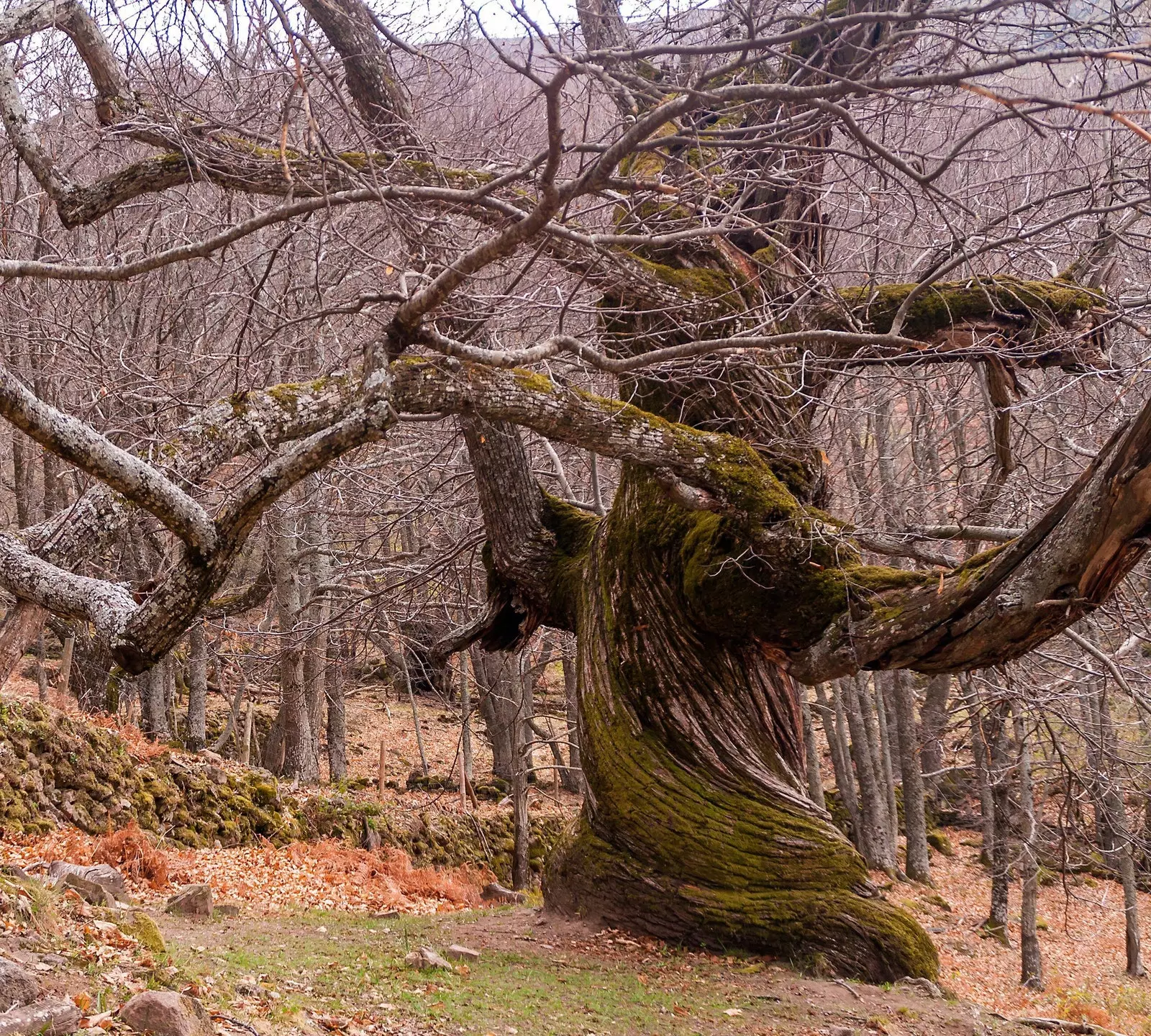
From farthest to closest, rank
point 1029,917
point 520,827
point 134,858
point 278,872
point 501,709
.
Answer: point 501,709 → point 520,827 → point 1029,917 → point 278,872 → point 134,858

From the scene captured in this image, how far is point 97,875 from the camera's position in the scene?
6039 millimetres

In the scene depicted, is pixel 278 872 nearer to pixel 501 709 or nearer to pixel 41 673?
pixel 501 709

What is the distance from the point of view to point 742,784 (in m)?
6.65

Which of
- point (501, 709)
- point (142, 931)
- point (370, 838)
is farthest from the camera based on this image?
point (501, 709)

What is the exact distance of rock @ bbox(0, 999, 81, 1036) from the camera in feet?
8.93

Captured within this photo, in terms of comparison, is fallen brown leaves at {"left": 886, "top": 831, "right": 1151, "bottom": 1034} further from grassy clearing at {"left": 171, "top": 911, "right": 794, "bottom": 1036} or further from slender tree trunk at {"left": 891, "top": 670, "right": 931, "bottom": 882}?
grassy clearing at {"left": 171, "top": 911, "right": 794, "bottom": 1036}

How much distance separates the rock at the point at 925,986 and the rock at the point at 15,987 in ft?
16.9

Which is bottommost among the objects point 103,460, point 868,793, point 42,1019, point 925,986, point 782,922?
point 868,793

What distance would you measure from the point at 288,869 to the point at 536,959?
173 inches

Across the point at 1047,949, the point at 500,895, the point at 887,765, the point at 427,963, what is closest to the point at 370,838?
the point at 500,895

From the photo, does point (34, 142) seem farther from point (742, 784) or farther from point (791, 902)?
point (791, 902)

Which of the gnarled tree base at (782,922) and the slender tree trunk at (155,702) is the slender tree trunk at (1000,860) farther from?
the slender tree trunk at (155,702)

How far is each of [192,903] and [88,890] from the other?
1.97m

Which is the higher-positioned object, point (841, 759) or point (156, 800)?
point (156, 800)
